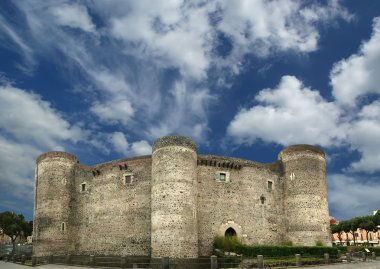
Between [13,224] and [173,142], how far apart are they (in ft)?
128

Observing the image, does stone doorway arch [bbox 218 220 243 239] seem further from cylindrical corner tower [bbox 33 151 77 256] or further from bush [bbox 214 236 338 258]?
cylindrical corner tower [bbox 33 151 77 256]

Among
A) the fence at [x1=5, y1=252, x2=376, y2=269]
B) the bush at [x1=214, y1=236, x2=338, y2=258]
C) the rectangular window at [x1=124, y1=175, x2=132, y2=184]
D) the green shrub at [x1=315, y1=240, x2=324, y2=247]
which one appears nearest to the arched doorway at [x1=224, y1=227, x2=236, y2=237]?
the bush at [x1=214, y1=236, x2=338, y2=258]

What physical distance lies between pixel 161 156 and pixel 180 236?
6.16 metres

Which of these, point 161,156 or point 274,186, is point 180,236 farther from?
point 274,186

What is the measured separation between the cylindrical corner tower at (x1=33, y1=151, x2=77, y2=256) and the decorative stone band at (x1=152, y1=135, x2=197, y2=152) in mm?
10885

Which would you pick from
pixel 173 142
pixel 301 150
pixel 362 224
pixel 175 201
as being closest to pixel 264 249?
pixel 175 201

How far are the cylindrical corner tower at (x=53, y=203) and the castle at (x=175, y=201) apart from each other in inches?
3.5

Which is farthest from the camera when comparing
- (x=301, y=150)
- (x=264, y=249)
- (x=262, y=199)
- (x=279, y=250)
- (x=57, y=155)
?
(x=57, y=155)

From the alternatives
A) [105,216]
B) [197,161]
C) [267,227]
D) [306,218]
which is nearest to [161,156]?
[197,161]

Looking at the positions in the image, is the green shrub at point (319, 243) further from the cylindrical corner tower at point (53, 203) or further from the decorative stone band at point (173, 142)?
the cylindrical corner tower at point (53, 203)

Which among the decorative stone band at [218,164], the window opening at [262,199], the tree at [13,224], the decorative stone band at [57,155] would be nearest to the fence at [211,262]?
the window opening at [262,199]

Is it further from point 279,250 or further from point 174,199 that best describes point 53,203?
point 279,250

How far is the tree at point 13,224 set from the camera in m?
60.1

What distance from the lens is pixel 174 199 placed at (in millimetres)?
30594
